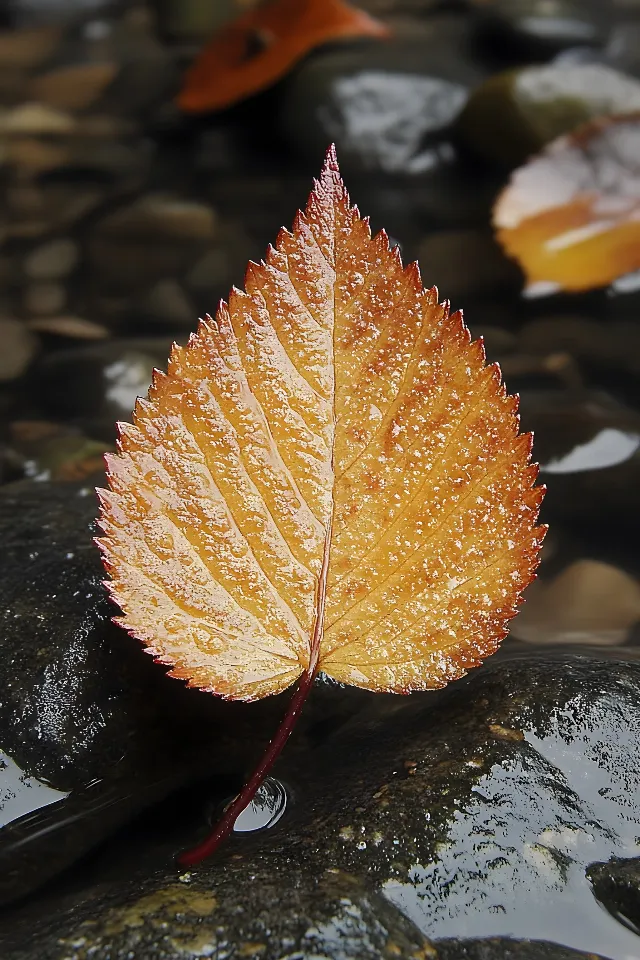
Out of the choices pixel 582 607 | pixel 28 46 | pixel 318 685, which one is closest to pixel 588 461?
pixel 582 607

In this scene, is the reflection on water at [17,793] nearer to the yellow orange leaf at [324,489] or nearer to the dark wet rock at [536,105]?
the yellow orange leaf at [324,489]

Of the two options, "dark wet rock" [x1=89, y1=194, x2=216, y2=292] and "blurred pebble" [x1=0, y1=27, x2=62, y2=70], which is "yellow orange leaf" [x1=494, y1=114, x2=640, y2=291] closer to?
"dark wet rock" [x1=89, y1=194, x2=216, y2=292]

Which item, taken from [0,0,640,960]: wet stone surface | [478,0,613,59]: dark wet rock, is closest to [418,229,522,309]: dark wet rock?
[0,0,640,960]: wet stone surface

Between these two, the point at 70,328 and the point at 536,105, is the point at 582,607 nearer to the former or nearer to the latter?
the point at 70,328

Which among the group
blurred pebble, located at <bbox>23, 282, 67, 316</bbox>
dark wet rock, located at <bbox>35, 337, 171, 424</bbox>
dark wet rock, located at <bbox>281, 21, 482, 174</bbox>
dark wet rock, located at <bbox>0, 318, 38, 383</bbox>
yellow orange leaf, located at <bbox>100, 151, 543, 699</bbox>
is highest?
dark wet rock, located at <bbox>281, 21, 482, 174</bbox>

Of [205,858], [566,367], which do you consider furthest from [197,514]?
[566,367]
